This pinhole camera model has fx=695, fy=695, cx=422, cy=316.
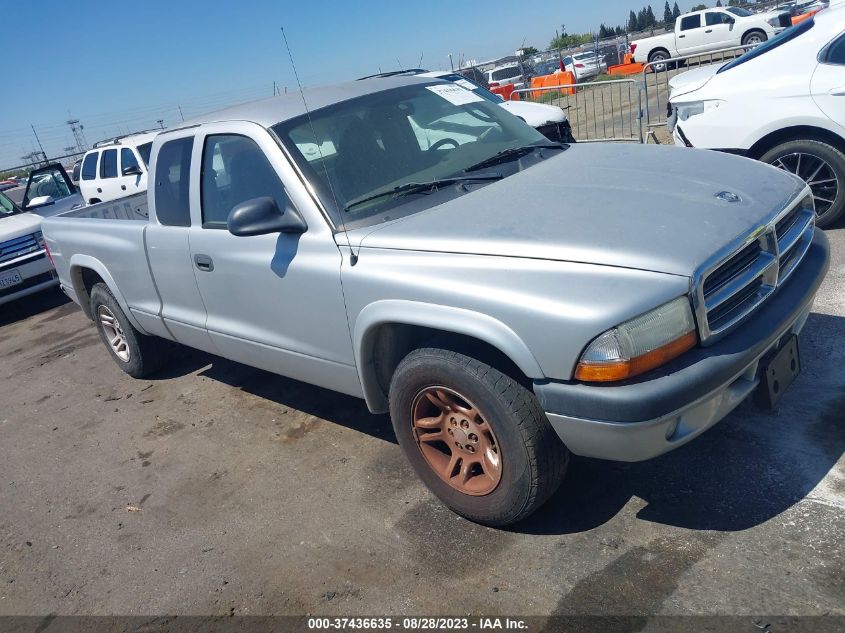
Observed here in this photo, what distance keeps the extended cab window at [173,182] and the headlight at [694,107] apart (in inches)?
161

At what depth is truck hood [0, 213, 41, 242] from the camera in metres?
9.16

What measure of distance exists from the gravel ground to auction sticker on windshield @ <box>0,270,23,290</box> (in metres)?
4.97

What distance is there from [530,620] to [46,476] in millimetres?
3475

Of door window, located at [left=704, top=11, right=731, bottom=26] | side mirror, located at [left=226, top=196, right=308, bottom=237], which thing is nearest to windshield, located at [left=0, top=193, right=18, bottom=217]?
side mirror, located at [left=226, top=196, right=308, bottom=237]

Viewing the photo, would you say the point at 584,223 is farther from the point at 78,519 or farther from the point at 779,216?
the point at 78,519

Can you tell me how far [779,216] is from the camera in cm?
293

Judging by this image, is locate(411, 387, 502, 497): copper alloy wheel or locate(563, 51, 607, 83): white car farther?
locate(563, 51, 607, 83): white car

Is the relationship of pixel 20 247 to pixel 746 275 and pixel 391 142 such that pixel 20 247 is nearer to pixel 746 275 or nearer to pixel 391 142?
pixel 391 142

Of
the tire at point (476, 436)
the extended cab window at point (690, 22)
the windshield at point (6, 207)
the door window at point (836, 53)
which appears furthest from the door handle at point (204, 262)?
the extended cab window at point (690, 22)

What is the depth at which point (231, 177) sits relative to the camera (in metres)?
3.94

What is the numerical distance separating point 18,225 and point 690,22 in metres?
24.8

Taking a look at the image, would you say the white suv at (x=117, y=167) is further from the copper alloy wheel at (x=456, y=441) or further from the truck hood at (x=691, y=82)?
the copper alloy wheel at (x=456, y=441)

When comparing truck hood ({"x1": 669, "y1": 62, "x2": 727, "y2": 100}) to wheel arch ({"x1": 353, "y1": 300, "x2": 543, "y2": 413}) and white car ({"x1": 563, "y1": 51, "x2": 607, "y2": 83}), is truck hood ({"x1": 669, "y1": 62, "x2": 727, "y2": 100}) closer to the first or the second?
wheel arch ({"x1": 353, "y1": 300, "x2": 543, "y2": 413})

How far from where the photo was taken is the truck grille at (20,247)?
29.6 feet
